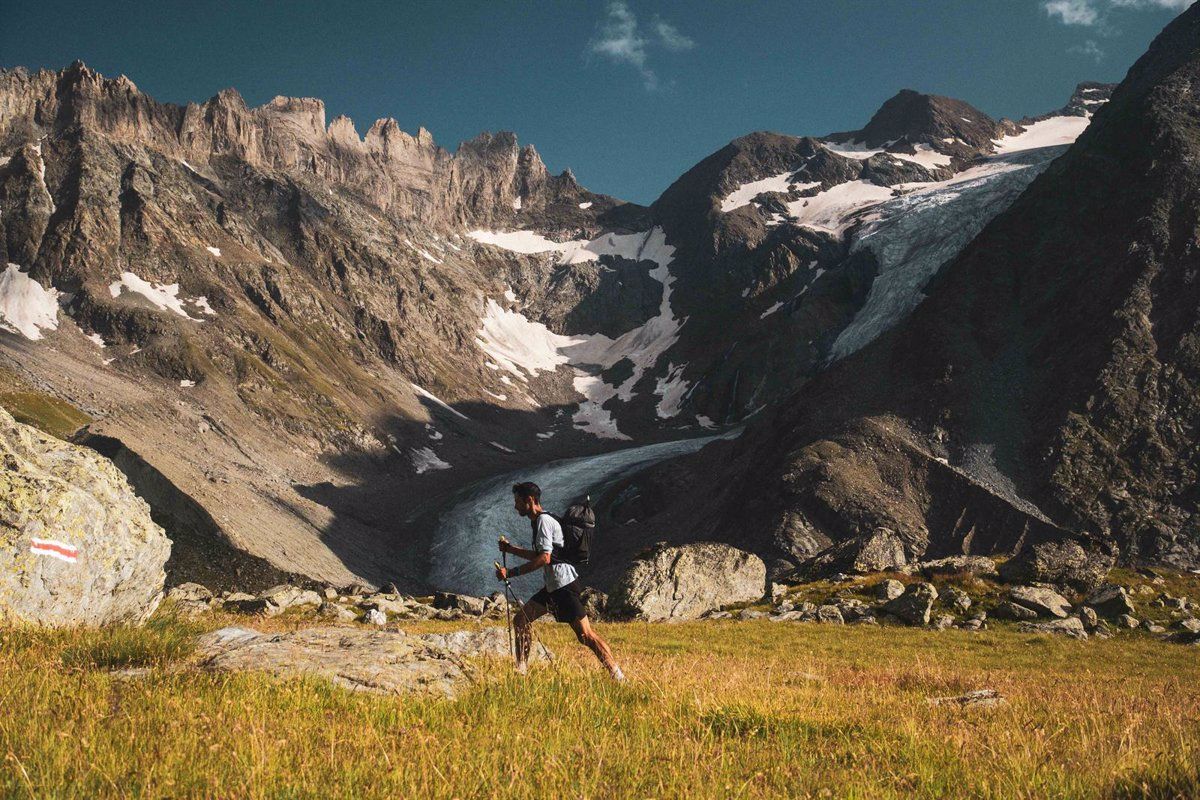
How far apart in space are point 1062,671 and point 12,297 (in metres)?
154

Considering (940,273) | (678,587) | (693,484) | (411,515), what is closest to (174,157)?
(411,515)

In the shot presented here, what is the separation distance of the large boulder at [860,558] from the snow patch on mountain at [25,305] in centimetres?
12342

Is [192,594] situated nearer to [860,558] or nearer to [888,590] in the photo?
[888,590]

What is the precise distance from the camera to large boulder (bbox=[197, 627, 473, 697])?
21.0 feet

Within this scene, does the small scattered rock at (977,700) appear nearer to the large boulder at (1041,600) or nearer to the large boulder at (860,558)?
the large boulder at (1041,600)

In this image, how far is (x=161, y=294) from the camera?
448 feet

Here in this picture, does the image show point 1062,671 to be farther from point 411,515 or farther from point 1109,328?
point 411,515

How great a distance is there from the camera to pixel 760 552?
65.1 m

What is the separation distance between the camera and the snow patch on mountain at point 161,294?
132m

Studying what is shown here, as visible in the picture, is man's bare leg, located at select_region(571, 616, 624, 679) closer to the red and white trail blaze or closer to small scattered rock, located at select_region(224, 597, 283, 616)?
the red and white trail blaze

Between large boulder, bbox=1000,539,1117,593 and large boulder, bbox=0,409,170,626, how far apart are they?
38.2 meters

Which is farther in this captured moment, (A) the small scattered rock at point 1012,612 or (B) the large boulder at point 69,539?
(A) the small scattered rock at point 1012,612

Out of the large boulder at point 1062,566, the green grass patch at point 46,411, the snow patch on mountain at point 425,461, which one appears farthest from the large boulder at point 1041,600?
the snow patch on mountain at point 425,461

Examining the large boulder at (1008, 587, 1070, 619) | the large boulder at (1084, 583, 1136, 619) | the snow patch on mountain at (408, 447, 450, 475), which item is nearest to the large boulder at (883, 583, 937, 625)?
the large boulder at (1008, 587, 1070, 619)
